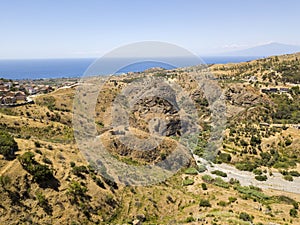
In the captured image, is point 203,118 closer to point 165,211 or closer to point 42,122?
point 42,122

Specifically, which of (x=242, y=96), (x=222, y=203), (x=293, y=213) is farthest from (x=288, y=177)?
(x=242, y=96)

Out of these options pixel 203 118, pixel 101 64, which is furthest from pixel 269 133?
pixel 101 64

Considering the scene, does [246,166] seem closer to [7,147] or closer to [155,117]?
[155,117]

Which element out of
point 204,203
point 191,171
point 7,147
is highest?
point 7,147

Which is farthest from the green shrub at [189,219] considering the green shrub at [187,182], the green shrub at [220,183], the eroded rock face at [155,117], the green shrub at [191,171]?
the eroded rock face at [155,117]

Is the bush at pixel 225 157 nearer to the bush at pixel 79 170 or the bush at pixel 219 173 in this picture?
the bush at pixel 219 173

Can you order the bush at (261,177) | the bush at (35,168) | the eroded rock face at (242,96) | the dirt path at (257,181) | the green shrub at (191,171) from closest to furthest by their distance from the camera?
the bush at (35,168), the green shrub at (191,171), the dirt path at (257,181), the bush at (261,177), the eroded rock face at (242,96)

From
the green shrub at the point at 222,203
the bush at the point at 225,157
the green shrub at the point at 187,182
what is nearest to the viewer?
the green shrub at the point at 222,203

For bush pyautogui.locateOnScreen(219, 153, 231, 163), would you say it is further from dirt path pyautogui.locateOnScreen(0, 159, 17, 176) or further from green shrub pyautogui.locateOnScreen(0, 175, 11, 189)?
green shrub pyautogui.locateOnScreen(0, 175, 11, 189)
